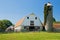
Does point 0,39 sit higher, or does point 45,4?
point 45,4

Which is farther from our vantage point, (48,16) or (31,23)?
(31,23)

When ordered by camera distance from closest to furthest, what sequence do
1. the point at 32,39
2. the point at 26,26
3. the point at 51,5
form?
the point at 32,39
the point at 51,5
the point at 26,26

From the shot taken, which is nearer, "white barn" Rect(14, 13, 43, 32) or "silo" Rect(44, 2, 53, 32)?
"silo" Rect(44, 2, 53, 32)

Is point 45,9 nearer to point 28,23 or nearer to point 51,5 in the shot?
point 51,5

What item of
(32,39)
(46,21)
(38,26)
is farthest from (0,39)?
(38,26)

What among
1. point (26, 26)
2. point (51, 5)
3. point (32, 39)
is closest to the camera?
point (32, 39)

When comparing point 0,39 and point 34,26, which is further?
point 34,26

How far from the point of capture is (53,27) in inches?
2591

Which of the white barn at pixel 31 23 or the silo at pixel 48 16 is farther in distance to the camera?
the white barn at pixel 31 23

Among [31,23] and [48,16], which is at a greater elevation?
[48,16]

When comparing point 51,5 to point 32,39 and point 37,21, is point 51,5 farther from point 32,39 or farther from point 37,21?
point 32,39

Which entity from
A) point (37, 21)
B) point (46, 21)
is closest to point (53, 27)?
point (46, 21)

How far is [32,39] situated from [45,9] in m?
39.1

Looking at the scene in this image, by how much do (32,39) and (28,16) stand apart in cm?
4334
